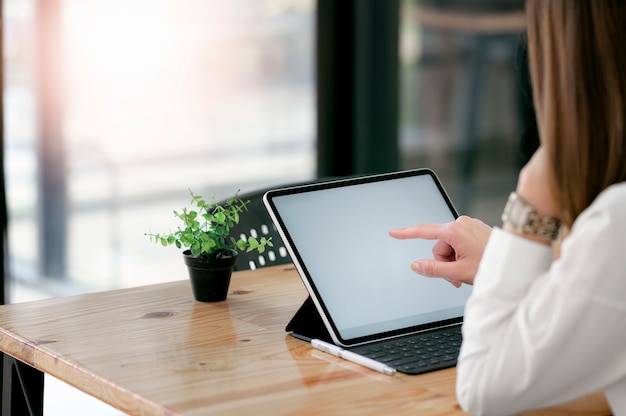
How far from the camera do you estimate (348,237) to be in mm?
1527

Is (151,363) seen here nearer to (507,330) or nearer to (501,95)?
(507,330)

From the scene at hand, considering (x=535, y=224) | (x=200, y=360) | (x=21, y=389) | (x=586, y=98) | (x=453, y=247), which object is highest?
(x=586, y=98)

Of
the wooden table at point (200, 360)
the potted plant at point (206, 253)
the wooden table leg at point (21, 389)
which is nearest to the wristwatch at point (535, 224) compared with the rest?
the wooden table at point (200, 360)

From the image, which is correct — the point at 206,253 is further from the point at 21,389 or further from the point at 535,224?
the point at 535,224

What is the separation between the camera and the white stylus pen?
1287 millimetres

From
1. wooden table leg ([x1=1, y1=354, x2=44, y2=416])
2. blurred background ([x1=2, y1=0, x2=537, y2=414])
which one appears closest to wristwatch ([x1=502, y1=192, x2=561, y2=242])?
wooden table leg ([x1=1, y1=354, x2=44, y2=416])

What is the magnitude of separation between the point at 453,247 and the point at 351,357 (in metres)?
0.26

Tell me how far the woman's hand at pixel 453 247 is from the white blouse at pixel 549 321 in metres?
0.29

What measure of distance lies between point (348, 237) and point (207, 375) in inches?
14.7

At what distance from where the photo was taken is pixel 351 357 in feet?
4.37

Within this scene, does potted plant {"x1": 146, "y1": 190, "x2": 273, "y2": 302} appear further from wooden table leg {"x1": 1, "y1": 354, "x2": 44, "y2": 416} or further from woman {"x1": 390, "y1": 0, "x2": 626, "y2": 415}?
woman {"x1": 390, "y1": 0, "x2": 626, "y2": 415}

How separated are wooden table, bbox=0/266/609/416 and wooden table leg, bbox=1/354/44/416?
18 millimetres

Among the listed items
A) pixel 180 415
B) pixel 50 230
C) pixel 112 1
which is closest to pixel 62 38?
pixel 112 1

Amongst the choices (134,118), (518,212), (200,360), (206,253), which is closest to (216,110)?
(134,118)
